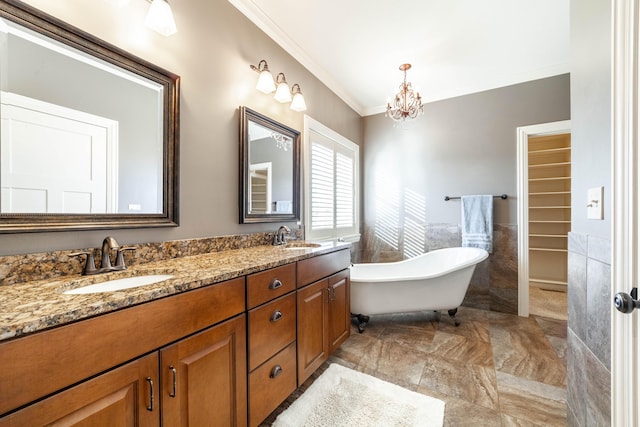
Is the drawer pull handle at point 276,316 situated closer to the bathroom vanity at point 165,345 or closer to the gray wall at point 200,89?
the bathroom vanity at point 165,345

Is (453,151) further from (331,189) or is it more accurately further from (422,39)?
(331,189)

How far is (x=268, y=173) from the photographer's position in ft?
6.81

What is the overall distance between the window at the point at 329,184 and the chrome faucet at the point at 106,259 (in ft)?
5.24

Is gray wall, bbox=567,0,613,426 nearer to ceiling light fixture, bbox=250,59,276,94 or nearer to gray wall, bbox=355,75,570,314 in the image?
ceiling light fixture, bbox=250,59,276,94

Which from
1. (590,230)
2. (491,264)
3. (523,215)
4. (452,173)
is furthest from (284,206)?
(523,215)

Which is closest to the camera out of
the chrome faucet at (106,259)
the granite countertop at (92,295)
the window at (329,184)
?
the granite countertop at (92,295)

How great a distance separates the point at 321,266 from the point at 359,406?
0.83 metres

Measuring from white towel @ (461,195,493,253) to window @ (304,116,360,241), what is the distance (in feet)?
4.34

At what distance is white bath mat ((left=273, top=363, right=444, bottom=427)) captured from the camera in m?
1.38

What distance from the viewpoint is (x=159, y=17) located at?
1.25 meters

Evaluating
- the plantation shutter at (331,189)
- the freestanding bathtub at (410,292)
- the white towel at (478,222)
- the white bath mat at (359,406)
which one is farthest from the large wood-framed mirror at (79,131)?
the white towel at (478,222)

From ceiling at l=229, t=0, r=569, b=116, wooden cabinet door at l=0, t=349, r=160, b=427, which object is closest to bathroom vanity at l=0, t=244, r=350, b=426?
wooden cabinet door at l=0, t=349, r=160, b=427

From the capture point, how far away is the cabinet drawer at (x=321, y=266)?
1.55 metres

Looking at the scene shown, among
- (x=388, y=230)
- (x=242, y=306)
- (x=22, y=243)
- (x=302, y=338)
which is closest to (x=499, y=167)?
(x=388, y=230)
